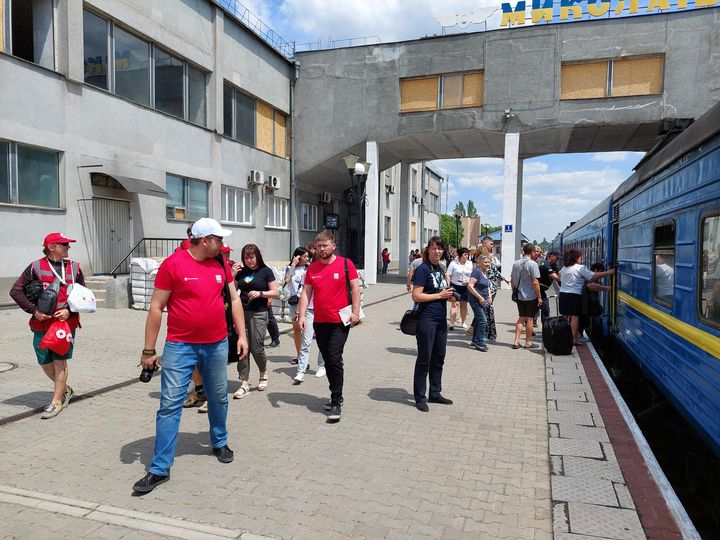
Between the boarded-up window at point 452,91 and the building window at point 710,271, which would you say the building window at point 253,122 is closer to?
the boarded-up window at point 452,91

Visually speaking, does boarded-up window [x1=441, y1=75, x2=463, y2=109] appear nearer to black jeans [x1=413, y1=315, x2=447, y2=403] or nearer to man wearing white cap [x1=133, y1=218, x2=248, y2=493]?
black jeans [x1=413, y1=315, x2=447, y2=403]

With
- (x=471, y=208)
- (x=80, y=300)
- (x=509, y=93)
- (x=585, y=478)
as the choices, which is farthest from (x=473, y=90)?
(x=471, y=208)

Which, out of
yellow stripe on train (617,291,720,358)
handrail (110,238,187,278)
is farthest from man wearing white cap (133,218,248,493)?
handrail (110,238,187,278)

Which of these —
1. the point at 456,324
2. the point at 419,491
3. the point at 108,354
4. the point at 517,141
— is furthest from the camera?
the point at 517,141

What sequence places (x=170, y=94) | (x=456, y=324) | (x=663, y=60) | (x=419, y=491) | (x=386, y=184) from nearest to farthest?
(x=419, y=491) < (x=456, y=324) < (x=170, y=94) < (x=663, y=60) < (x=386, y=184)

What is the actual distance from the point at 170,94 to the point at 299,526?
16346 mm

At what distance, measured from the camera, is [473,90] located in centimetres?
2112

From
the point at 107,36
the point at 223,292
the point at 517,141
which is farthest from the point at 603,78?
the point at 223,292

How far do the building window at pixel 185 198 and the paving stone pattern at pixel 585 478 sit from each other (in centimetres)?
1390

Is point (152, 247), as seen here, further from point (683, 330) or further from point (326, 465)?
point (683, 330)

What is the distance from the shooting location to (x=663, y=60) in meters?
18.8

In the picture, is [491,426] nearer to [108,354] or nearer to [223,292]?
[223,292]

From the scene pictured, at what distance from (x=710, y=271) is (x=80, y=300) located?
219 inches

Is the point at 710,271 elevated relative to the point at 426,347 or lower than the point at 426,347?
elevated
